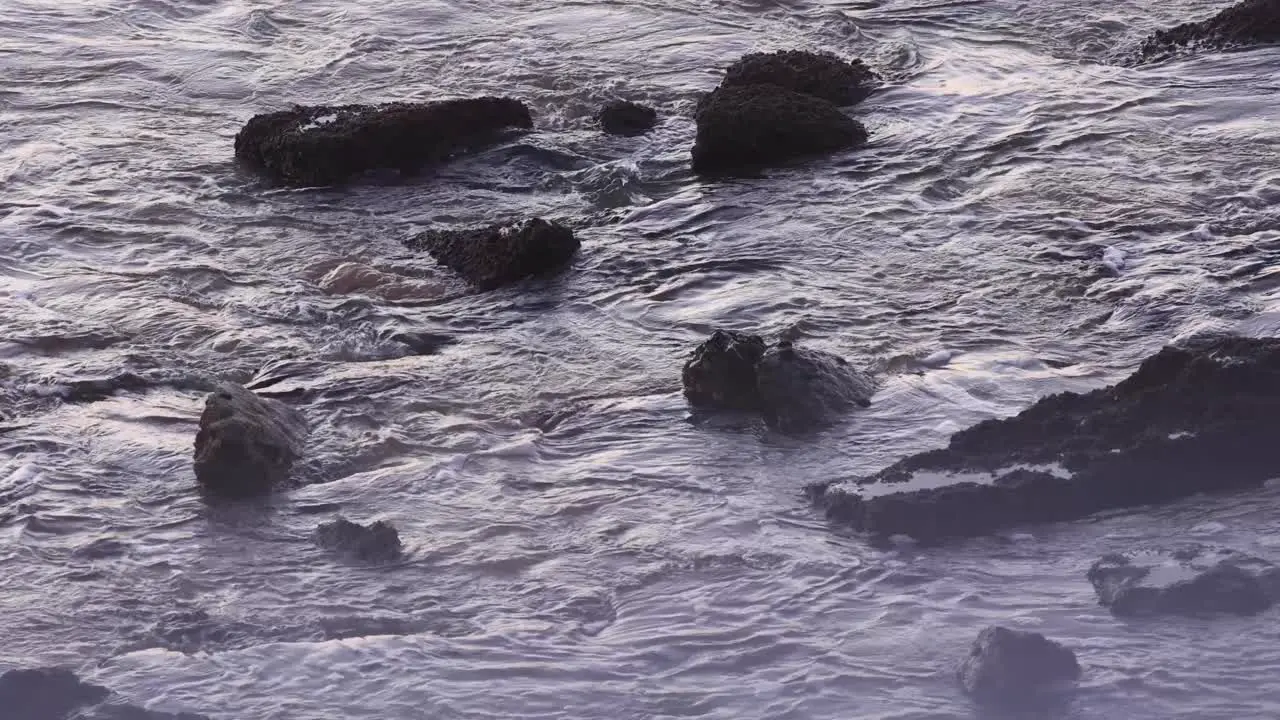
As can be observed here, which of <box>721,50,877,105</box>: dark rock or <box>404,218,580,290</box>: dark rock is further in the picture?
<box>721,50,877,105</box>: dark rock

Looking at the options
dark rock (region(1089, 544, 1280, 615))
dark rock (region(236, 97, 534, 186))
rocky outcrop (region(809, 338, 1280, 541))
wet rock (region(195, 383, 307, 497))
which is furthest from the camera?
dark rock (region(236, 97, 534, 186))

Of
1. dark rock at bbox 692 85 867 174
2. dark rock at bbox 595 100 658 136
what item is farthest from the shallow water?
dark rock at bbox 595 100 658 136

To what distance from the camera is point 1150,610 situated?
13.4ft

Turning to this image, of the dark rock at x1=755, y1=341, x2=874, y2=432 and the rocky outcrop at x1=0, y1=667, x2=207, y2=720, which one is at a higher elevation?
the dark rock at x1=755, y1=341, x2=874, y2=432

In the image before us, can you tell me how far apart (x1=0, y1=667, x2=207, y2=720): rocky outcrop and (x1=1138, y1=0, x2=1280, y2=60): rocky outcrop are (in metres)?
8.00

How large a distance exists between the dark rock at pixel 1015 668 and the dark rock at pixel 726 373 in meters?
1.76

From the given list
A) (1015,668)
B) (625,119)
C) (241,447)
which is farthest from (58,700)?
(625,119)

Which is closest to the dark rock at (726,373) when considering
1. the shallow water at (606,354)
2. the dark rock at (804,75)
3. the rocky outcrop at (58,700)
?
the shallow water at (606,354)

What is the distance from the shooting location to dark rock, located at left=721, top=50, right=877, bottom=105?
30.9 feet

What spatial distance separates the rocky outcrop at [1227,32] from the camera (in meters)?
9.94

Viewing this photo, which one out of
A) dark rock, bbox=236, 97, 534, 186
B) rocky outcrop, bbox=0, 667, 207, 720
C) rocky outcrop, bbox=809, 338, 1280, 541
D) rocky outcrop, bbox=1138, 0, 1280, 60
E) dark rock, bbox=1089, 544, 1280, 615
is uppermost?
rocky outcrop, bbox=1138, 0, 1280, 60

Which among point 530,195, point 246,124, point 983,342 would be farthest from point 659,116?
point 983,342

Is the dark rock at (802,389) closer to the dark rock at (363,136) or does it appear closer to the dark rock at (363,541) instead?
the dark rock at (363,541)

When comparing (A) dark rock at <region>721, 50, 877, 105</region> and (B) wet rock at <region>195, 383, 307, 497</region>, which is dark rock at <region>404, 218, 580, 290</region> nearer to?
(B) wet rock at <region>195, 383, 307, 497</region>
